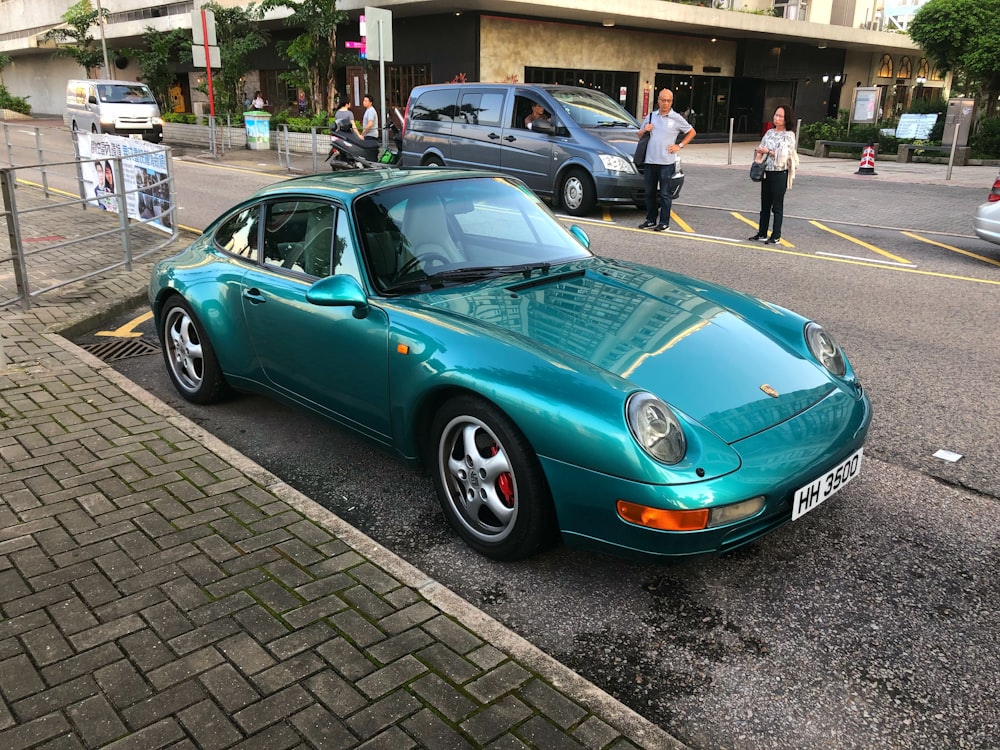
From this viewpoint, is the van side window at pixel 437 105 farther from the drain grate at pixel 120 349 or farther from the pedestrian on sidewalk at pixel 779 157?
the drain grate at pixel 120 349

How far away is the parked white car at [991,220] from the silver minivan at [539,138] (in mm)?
4596

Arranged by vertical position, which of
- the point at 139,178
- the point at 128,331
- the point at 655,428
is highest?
the point at 139,178

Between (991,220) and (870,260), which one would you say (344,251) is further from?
(991,220)

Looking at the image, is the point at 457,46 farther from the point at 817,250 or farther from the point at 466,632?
the point at 466,632

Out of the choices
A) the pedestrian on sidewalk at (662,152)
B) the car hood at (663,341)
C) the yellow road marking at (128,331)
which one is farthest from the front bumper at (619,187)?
the car hood at (663,341)

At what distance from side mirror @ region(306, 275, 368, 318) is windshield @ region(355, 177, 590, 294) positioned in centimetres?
16

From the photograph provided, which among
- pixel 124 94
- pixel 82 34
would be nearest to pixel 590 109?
pixel 124 94

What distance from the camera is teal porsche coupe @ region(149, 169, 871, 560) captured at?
A: 3.00 metres

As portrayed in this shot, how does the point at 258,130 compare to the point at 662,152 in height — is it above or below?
below

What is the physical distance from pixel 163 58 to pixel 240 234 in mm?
38264

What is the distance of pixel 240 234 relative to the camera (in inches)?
191

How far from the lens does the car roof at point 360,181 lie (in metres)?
4.25

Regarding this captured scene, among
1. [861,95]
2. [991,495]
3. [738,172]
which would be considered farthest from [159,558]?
[861,95]

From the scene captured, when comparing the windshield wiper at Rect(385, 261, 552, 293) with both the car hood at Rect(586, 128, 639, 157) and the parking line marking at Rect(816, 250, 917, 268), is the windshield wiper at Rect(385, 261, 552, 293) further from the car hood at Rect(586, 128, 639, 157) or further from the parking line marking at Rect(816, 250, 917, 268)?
the car hood at Rect(586, 128, 639, 157)
